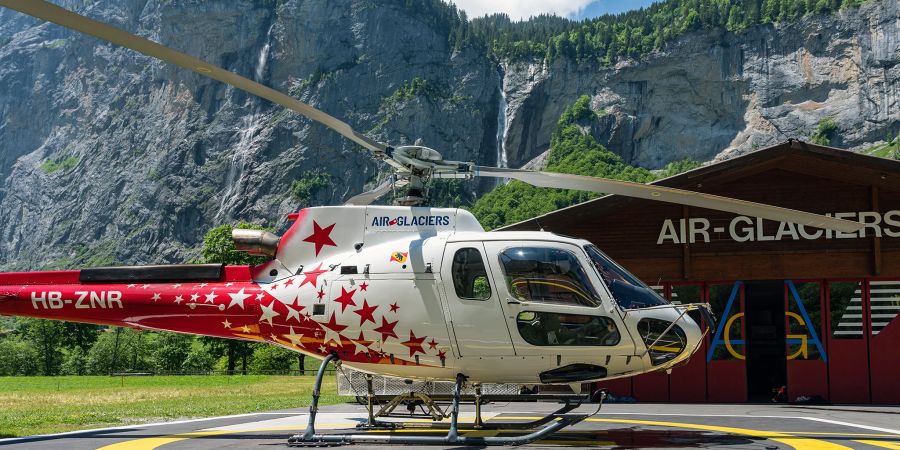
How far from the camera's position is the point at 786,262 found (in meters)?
19.7

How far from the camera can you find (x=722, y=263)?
65.9ft

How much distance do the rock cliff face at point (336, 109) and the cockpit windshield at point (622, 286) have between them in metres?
157

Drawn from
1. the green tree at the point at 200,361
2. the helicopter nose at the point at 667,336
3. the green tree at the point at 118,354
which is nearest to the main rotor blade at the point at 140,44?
the helicopter nose at the point at 667,336

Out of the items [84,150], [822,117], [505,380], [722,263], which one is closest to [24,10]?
[505,380]

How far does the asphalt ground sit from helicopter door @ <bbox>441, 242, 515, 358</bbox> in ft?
4.11

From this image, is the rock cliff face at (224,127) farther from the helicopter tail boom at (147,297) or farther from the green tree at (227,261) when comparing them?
the helicopter tail boom at (147,297)

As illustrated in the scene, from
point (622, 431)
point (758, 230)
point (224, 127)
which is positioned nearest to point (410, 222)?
point (622, 431)

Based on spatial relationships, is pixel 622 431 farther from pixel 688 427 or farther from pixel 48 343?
pixel 48 343

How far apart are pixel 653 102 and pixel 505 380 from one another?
170266 millimetres

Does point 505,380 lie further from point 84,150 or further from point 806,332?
point 84,150

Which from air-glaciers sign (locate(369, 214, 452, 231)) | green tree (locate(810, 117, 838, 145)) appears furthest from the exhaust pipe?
green tree (locate(810, 117, 838, 145))

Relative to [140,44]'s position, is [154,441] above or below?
below

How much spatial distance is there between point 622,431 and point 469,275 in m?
3.33

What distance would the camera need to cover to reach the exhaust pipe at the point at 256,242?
39.5ft
